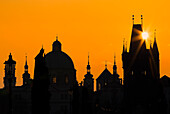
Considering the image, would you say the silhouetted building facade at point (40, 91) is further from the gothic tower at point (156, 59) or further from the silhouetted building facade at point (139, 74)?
the gothic tower at point (156, 59)

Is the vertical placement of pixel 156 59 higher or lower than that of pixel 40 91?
higher

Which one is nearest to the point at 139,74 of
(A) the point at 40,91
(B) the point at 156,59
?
(B) the point at 156,59

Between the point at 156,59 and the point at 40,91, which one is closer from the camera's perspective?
the point at 40,91

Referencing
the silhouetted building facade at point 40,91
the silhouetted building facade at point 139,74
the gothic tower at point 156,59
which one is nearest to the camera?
the silhouetted building facade at point 40,91

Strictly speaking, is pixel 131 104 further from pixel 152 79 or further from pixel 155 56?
pixel 155 56

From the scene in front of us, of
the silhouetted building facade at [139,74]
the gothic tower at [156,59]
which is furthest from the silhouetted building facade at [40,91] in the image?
the gothic tower at [156,59]

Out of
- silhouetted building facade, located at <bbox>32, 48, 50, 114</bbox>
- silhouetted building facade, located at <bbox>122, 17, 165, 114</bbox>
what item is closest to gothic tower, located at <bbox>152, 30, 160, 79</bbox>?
silhouetted building facade, located at <bbox>122, 17, 165, 114</bbox>

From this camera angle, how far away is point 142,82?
146500 millimetres

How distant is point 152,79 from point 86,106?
85.2 feet

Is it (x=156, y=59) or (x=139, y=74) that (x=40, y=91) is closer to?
(x=139, y=74)

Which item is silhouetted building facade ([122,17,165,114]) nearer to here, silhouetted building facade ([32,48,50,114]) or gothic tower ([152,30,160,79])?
gothic tower ([152,30,160,79])

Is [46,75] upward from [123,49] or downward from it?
downward

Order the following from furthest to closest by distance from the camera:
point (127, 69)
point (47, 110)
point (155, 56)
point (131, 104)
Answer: point (155, 56) < point (127, 69) < point (131, 104) < point (47, 110)

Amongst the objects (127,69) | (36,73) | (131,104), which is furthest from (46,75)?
(127,69)
